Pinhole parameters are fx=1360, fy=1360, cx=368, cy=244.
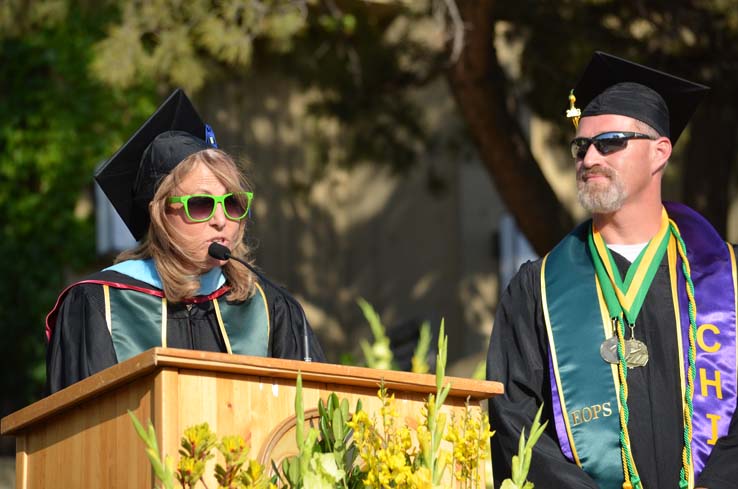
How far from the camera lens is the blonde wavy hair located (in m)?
4.29

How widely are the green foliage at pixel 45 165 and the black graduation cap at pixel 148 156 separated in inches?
274

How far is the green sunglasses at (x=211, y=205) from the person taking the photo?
4.23 meters

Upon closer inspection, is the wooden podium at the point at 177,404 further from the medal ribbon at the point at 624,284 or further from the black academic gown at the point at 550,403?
the medal ribbon at the point at 624,284

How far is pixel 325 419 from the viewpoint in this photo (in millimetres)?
3180

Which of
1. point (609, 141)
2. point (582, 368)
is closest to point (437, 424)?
point (582, 368)

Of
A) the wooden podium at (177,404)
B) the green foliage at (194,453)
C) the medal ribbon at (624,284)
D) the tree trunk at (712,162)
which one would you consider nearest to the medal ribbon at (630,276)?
the medal ribbon at (624,284)

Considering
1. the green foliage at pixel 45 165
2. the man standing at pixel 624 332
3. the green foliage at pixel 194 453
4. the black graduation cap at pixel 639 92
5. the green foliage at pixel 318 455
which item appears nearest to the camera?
the green foliage at pixel 194 453

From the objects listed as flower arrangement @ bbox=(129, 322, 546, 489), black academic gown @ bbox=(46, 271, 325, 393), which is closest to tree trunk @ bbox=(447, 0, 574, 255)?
black academic gown @ bbox=(46, 271, 325, 393)

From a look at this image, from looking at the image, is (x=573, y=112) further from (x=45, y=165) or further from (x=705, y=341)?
(x=45, y=165)

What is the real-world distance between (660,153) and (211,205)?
58.3 inches

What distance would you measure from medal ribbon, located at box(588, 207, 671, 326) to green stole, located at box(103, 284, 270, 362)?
3.64 feet

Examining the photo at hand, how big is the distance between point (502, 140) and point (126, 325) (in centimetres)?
403

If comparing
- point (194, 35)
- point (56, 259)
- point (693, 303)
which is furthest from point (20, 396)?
point (693, 303)

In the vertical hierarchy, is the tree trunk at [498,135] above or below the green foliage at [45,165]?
below
